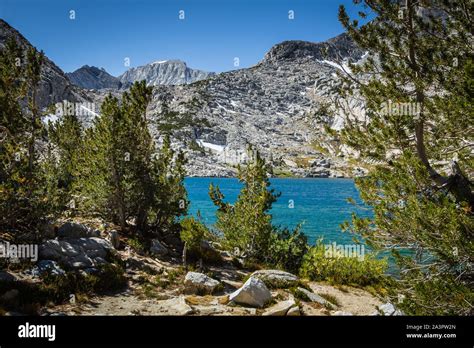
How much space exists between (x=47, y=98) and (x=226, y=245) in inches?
7414

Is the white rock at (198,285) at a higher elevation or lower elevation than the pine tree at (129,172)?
lower

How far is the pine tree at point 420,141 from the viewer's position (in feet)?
24.1

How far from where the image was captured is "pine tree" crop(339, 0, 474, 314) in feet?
24.1

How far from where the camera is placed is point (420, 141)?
8750mm

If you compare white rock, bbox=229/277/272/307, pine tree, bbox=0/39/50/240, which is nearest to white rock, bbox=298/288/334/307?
white rock, bbox=229/277/272/307

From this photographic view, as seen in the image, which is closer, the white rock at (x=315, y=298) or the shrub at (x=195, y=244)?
the white rock at (x=315, y=298)

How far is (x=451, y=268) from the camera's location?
7.95 m

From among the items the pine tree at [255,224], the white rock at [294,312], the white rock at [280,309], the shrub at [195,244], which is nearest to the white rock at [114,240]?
the shrub at [195,244]

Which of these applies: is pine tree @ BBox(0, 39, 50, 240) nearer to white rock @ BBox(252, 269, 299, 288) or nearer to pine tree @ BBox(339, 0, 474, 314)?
white rock @ BBox(252, 269, 299, 288)

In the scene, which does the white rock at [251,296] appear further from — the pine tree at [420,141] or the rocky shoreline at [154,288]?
the pine tree at [420,141]

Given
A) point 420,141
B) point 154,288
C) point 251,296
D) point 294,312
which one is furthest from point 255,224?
point 420,141

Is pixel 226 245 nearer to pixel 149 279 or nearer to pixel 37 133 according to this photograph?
pixel 149 279

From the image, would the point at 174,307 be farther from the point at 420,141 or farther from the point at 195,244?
the point at 420,141

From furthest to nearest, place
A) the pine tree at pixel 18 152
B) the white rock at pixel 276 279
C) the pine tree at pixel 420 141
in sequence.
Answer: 1. the white rock at pixel 276 279
2. the pine tree at pixel 18 152
3. the pine tree at pixel 420 141
